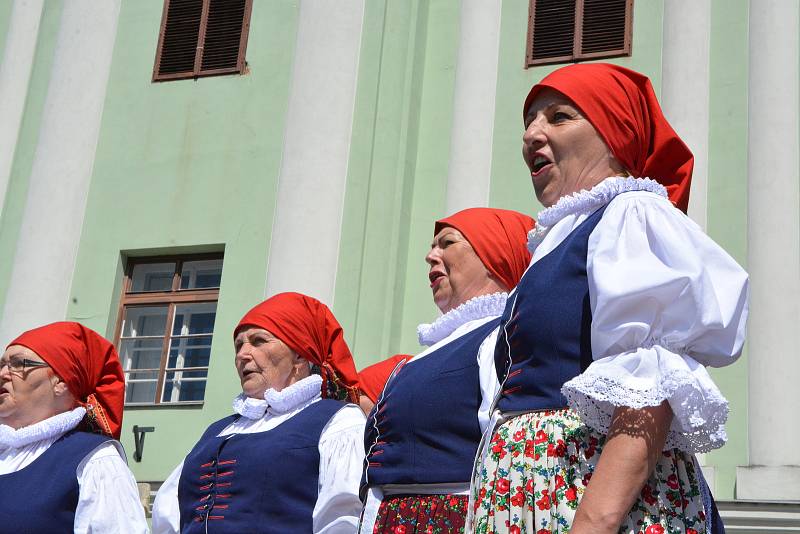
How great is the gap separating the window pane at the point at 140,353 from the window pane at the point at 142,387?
0.06 metres

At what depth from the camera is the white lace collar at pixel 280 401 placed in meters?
5.27

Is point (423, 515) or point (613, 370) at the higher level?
point (613, 370)

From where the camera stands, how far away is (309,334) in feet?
18.4

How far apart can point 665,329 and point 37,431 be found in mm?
3410

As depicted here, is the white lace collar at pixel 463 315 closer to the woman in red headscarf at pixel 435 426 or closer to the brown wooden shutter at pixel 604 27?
the woman in red headscarf at pixel 435 426

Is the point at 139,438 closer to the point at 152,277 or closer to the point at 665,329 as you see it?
the point at 152,277

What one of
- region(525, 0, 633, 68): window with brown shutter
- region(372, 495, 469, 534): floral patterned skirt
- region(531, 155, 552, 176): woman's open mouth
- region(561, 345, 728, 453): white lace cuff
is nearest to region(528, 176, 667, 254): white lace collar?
region(531, 155, 552, 176): woman's open mouth

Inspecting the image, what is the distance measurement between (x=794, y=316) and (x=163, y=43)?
17.7ft

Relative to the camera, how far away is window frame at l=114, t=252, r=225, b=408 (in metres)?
9.85

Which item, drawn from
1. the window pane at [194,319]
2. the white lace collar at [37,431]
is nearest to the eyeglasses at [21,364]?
the white lace collar at [37,431]

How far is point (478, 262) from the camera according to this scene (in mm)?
4453

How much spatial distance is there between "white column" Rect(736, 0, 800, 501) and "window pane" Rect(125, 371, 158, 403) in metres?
4.24

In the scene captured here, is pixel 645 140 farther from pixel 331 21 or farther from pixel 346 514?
pixel 331 21

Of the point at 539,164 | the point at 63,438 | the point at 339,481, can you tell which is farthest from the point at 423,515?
the point at 63,438
